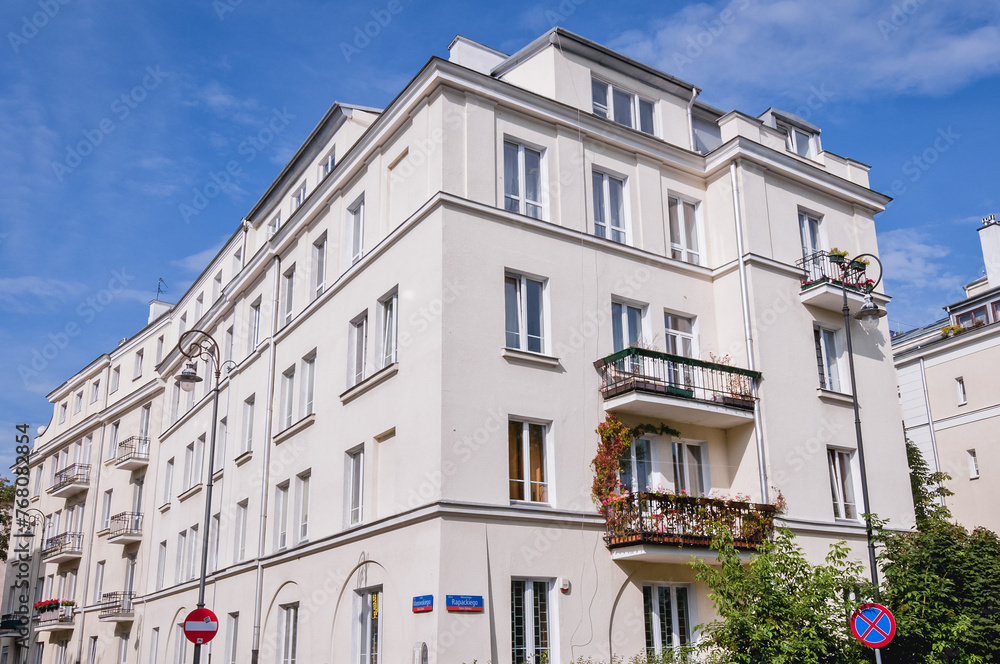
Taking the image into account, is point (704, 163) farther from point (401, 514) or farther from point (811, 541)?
point (401, 514)

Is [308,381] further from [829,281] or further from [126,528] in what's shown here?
[126,528]

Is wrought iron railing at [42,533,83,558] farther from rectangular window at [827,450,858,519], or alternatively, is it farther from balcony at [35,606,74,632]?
rectangular window at [827,450,858,519]

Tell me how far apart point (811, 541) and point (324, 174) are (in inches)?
695

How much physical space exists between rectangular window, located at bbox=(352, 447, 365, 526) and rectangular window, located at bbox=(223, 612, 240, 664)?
759 cm

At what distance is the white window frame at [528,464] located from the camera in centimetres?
1966

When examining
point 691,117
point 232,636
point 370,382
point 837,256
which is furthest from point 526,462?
point 232,636

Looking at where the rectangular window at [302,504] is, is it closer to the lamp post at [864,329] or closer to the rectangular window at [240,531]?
the rectangular window at [240,531]

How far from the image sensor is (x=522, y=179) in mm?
22391

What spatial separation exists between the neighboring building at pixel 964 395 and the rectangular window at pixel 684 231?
63.3ft

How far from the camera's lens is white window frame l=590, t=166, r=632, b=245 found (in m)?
23.4

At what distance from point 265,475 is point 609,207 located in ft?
42.0

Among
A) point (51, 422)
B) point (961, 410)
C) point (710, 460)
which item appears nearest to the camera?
point (710, 460)

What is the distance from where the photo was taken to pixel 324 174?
28875 millimetres

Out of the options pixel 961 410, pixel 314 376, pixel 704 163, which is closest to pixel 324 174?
pixel 314 376
